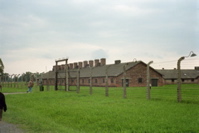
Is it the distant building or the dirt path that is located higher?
the distant building

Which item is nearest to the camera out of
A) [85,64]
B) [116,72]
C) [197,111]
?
[197,111]

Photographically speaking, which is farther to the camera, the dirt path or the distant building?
the distant building

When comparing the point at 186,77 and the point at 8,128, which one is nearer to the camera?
the point at 8,128

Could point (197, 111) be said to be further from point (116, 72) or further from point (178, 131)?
point (116, 72)

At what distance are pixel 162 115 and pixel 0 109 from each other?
20.2 feet

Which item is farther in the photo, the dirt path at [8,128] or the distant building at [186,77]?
the distant building at [186,77]

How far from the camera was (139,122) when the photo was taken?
8.02 meters

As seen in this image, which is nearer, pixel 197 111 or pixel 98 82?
pixel 197 111

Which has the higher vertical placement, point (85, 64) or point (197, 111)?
point (85, 64)

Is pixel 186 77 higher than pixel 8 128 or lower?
higher

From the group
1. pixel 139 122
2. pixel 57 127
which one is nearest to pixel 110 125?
pixel 139 122

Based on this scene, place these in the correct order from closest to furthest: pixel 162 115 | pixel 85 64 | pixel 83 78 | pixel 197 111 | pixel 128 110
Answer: pixel 162 115 < pixel 197 111 < pixel 128 110 < pixel 83 78 < pixel 85 64

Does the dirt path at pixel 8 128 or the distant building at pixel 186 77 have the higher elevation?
the distant building at pixel 186 77

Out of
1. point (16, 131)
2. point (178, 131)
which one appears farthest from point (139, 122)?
point (16, 131)
